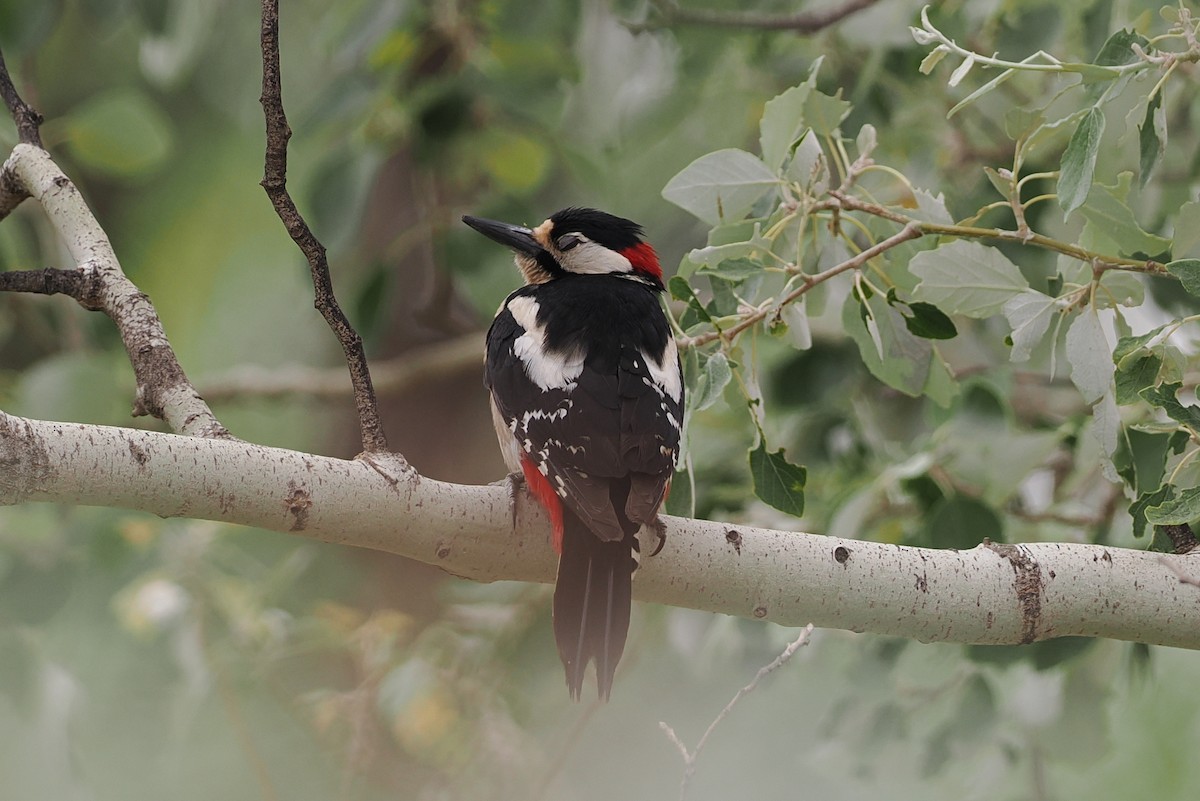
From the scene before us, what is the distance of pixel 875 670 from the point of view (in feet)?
8.16

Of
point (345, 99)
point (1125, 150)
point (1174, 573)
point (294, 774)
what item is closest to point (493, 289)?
point (345, 99)

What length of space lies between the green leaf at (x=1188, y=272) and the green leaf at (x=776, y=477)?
530mm

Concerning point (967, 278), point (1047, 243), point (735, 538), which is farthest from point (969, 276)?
point (735, 538)

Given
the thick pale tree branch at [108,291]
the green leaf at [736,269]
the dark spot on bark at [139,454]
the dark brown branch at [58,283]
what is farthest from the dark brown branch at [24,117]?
the green leaf at [736,269]

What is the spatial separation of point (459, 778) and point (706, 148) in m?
1.80

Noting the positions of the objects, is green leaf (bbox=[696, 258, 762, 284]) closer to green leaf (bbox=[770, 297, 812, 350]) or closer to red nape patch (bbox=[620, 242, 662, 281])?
green leaf (bbox=[770, 297, 812, 350])

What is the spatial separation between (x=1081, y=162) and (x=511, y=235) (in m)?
1.32

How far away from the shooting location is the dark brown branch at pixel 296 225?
4.91 feet

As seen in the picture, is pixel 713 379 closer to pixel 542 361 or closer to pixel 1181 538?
pixel 542 361

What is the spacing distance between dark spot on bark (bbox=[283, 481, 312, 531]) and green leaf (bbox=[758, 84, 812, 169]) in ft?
2.62

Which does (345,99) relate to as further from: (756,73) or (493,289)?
(756,73)

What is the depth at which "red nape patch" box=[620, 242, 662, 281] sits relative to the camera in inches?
104

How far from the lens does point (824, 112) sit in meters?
1.86

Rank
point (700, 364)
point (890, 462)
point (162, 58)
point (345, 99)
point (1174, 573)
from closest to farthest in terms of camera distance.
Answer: point (1174, 573) < point (700, 364) < point (890, 462) < point (345, 99) < point (162, 58)
